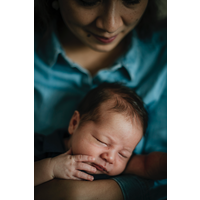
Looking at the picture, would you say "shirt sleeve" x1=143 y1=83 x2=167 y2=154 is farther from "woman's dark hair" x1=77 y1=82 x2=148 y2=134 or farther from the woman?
"woman's dark hair" x1=77 y1=82 x2=148 y2=134

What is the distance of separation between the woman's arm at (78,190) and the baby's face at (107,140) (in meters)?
0.06

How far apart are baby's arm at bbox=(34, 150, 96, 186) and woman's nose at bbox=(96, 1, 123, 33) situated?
49 cm

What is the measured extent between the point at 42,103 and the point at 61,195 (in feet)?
1.49

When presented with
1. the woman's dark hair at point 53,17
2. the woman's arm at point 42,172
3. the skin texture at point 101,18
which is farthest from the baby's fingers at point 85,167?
the woman's dark hair at point 53,17

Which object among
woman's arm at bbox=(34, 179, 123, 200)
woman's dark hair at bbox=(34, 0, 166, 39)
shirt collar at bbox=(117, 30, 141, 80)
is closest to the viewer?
woman's arm at bbox=(34, 179, 123, 200)

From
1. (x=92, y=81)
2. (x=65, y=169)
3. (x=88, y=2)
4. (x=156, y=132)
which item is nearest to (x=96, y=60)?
(x=92, y=81)

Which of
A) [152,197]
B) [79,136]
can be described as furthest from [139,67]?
[152,197]

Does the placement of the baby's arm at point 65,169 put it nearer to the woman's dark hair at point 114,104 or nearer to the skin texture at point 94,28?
the skin texture at point 94,28

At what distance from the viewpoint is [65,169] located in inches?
28.5

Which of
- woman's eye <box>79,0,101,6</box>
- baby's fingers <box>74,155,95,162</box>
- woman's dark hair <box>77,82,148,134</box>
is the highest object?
woman's eye <box>79,0,101,6</box>

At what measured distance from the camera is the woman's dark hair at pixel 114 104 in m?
0.78

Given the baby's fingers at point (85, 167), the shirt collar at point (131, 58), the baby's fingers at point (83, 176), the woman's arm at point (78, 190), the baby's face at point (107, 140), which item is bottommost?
the woman's arm at point (78, 190)

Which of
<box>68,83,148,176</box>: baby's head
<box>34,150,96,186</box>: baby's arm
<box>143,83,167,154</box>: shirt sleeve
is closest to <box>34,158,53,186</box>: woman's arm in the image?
<box>34,150,96,186</box>: baby's arm

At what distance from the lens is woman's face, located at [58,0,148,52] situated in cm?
73
